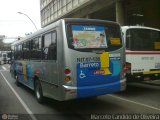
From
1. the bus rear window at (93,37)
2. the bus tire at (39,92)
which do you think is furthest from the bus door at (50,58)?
the bus tire at (39,92)

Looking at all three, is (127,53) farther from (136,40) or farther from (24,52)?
(24,52)

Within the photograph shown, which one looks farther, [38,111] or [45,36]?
[45,36]

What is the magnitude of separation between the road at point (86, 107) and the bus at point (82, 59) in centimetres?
55

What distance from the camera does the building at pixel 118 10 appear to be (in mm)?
24875

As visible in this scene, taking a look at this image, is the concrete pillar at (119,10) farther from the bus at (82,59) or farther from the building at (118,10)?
the bus at (82,59)

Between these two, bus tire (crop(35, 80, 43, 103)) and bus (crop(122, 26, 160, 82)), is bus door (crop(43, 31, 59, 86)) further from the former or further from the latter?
bus (crop(122, 26, 160, 82))

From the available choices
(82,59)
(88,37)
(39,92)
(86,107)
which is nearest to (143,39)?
(88,37)

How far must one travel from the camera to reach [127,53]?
1142cm

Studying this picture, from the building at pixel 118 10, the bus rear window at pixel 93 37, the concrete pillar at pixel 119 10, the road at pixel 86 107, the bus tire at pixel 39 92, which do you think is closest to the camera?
the road at pixel 86 107

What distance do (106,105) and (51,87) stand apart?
6.33 ft

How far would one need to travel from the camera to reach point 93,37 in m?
9.25

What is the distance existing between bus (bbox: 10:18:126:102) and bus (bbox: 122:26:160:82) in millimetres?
1762

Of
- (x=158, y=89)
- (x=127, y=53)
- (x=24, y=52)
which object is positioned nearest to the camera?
(x=127, y=53)

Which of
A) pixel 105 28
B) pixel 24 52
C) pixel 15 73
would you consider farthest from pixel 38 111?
pixel 15 73
